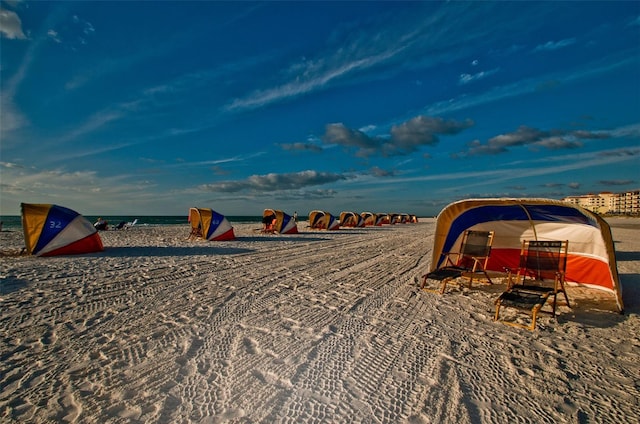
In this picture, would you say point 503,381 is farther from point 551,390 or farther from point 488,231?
point 488,231

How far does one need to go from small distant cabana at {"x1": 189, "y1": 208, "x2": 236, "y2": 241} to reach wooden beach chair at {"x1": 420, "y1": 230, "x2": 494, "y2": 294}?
37.5 feet

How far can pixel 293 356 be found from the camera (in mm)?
3541

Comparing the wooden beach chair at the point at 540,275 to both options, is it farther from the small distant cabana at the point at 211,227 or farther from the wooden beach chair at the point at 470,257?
the small distant cabana at the point at 211,227

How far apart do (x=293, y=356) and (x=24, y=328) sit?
3.72 metres

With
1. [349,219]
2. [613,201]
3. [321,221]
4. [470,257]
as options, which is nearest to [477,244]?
[470,257]

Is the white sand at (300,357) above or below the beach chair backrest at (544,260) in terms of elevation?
below

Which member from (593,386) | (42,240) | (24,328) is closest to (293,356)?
(593,386)

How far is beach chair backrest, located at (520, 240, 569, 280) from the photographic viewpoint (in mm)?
5883

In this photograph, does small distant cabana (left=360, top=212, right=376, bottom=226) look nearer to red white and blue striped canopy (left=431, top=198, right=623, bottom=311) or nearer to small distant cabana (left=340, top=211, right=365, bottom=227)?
small distant cabana (left=340, top=211, right=365, bottom=227)

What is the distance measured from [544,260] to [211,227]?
13614 mm

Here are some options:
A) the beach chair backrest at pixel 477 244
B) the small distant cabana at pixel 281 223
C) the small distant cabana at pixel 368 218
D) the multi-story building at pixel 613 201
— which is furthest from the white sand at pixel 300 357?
the multi-story building at pixel 613 201

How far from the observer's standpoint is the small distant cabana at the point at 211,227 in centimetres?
1554

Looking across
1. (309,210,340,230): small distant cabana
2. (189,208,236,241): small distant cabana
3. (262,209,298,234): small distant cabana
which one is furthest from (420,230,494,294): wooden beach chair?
(309,210,340,230): small distant cabana

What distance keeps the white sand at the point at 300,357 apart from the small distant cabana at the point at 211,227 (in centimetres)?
894
